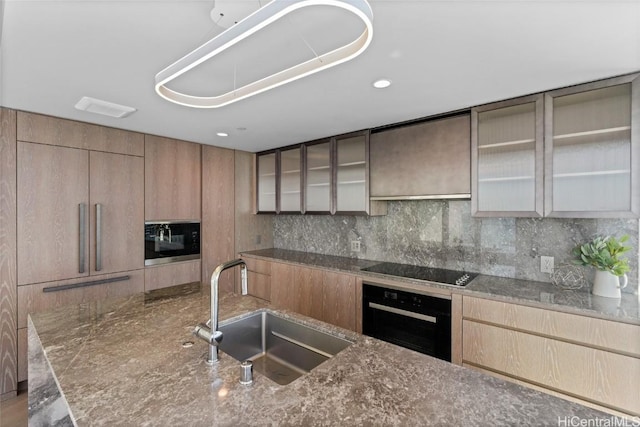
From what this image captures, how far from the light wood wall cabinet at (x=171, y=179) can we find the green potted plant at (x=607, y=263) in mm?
3609

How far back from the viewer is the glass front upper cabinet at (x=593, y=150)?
1758 millimetres

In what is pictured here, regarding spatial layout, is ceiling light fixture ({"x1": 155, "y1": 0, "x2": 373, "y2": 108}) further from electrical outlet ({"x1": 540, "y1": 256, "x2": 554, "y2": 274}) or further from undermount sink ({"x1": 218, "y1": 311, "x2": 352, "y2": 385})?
electrical outlet ({"x1": 540, "y1": 256, "x2": 554, "y2": 274})

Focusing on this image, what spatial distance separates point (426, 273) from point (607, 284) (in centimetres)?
115

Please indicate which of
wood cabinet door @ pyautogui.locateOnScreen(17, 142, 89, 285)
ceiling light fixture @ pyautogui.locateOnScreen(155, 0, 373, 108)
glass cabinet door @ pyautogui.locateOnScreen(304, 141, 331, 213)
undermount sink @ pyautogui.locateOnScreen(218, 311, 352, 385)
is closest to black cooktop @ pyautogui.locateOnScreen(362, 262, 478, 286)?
glass cabinet door @ pyautogui.locateOnScreen(304, 141, 331, 213)

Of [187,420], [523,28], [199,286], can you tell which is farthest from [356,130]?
[187,420]

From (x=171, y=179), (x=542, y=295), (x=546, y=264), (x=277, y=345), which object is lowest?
(x=277, y=345)

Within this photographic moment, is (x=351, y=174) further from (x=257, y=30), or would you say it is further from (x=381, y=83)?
(x=257, y=30)

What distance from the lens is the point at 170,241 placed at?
3270mm

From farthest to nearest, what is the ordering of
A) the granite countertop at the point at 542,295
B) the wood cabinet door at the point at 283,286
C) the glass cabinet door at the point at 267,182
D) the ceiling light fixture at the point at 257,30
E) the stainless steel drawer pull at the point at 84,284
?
the glass cabinet door at the point at 267,182, the wood cabinet door at the point at 283,286, the stainless steel drawer pull at the point at 84,284, the granite countertop at the point at 542,295, the ceiling light fixture at the point at 257,30

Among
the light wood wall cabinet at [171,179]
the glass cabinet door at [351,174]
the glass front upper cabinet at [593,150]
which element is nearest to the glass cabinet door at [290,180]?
the glass cabinet door at [351,174]

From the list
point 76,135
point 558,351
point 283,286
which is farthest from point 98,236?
point 558,351

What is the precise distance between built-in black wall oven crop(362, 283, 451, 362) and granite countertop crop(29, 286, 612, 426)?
1110 millimetres

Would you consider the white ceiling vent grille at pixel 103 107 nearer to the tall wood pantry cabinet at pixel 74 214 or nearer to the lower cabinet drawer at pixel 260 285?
the tall wood pantry cabinet at pixel 74 214

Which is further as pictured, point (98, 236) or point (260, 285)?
point (260, 285)
